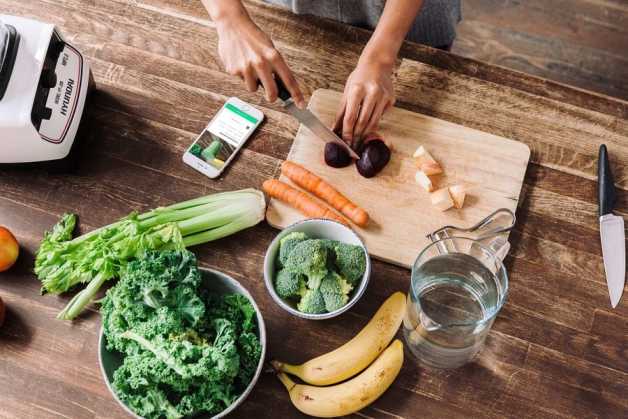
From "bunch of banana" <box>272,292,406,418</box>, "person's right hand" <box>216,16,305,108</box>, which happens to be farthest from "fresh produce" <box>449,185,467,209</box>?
"person's right hand" <box>216,16,305,108</box>

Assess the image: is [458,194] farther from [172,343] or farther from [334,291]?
[172,343]

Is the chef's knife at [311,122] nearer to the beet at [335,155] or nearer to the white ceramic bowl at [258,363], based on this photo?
the beet at [335,155]

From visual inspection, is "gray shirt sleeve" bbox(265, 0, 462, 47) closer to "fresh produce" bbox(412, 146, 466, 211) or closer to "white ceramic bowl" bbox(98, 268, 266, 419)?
"fresh produce" bbox(412, 146, 466, 211)

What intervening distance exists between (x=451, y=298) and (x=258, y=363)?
0.46 meters

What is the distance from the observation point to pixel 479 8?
2.97m

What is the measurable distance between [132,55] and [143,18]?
0.12 metres

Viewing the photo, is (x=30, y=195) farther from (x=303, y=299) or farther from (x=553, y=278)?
(x=553, y=278)

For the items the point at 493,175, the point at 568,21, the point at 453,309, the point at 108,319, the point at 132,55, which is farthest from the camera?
the point at 568,21

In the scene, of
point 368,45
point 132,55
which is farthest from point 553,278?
point 132,55

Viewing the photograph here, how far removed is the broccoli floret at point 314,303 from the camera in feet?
4.54

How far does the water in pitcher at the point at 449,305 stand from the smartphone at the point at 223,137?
1.93 feet

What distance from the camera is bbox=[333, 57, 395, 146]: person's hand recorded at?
1.57 metres

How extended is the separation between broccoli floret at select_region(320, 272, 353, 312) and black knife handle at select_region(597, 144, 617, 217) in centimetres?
67

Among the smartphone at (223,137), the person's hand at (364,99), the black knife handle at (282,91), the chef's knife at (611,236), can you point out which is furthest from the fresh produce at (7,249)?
the chef's knife at (611,236)
